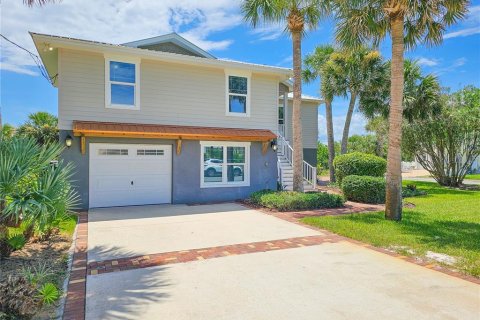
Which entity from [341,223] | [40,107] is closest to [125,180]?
[341,223]

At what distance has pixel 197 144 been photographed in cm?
1263

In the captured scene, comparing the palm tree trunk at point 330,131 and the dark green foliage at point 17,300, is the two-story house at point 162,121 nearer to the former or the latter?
the palm tree trunk at point 330,131

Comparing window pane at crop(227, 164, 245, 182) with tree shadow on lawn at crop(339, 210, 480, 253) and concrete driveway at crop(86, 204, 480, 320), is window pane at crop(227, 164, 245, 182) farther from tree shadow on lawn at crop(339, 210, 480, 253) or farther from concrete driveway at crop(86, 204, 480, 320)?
concrete driveway at crop(86, 204, 480, 320)

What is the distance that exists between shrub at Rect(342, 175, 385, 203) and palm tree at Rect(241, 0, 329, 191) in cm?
264

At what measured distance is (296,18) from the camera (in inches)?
460

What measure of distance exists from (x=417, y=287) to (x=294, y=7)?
1019cm

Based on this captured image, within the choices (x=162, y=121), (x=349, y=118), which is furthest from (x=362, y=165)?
(x=162, y=121)

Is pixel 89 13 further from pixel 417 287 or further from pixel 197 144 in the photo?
pixel 417 287

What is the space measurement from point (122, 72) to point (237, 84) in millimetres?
4619

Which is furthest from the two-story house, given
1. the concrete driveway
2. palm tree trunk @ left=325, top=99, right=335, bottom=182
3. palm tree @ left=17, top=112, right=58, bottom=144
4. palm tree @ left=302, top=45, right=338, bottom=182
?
palm tree @ left=17, top=112, right=58, bottom=144

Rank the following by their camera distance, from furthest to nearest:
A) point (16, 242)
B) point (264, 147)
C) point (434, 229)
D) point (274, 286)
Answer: point (264, 147) < point (434, 229) < point (16, 242) < point (274, 286)

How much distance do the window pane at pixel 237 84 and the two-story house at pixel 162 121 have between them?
4cm

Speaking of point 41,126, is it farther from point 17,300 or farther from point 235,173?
point 17,300

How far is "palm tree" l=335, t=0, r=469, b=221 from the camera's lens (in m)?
8.58
